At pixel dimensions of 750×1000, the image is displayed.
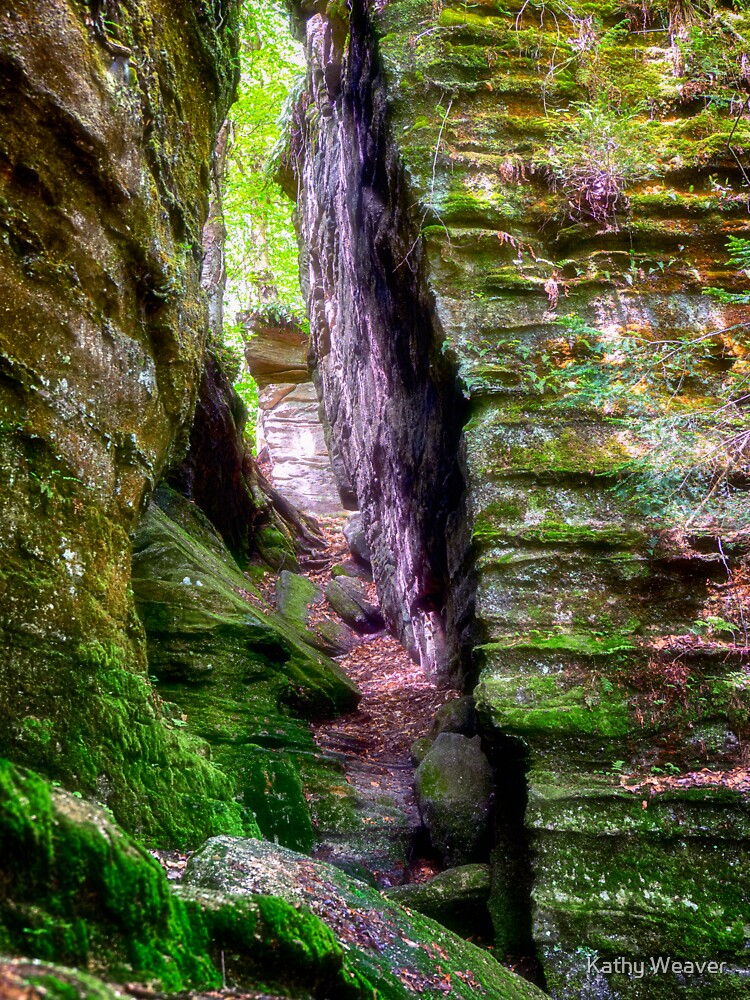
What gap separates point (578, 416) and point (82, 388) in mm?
3657

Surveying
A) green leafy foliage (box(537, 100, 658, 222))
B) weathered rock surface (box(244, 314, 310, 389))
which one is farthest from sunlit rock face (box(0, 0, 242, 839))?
weathered rock surface (box(244, 314, 310, 389))

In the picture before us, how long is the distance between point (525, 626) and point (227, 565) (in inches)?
185

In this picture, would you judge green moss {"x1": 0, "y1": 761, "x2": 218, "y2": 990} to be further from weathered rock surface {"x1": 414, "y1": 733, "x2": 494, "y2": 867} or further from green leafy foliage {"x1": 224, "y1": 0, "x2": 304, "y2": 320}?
green leafy foliage {"x1": 224, "y1": 0, "x2": 304, "y2": 320}

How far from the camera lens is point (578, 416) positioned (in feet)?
17.2

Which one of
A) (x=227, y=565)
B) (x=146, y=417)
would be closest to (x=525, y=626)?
(x=146, y=417)

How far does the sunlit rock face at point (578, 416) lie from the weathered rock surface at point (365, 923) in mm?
1016

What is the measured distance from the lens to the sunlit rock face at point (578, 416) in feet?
12.5

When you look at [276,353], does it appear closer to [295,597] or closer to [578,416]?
[295,597]

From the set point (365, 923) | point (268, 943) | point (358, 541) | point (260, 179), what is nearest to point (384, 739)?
point (365, 923)

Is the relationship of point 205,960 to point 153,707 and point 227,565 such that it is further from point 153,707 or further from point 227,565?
point 227,565

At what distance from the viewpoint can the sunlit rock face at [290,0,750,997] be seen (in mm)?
3809

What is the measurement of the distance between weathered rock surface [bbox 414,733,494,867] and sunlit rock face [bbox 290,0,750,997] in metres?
0.50

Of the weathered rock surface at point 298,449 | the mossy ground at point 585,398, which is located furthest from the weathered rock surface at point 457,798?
the weathered rock surface at point 298,449

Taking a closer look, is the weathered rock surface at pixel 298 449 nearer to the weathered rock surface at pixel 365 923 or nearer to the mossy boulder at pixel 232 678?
the mossy boulder at pixel 232 678
